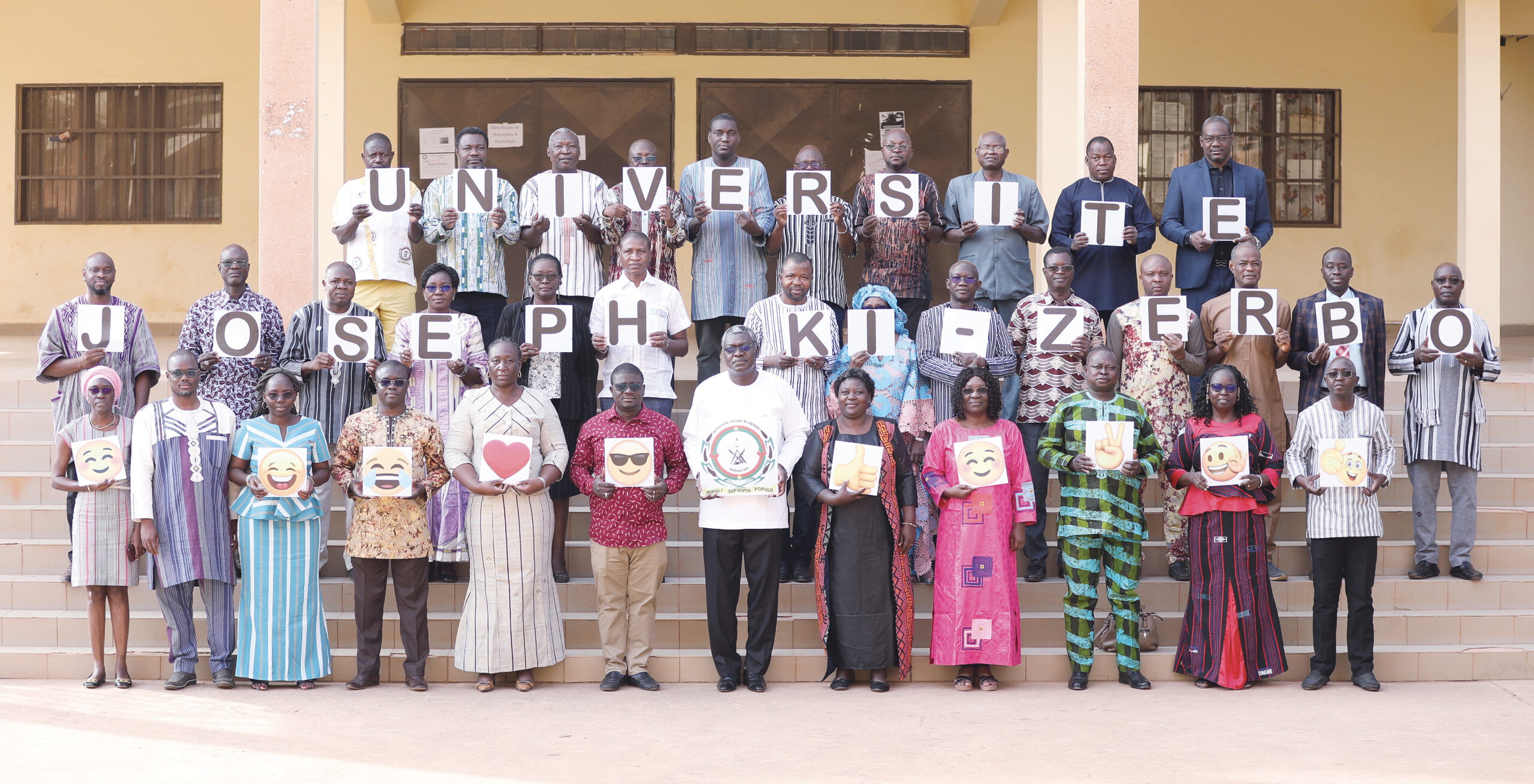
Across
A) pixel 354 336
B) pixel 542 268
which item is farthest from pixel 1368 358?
pixel 354 336

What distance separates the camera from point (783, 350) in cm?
752

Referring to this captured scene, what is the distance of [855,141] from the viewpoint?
12703 millimetres

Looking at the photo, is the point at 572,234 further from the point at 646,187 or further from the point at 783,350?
the point at 783,350

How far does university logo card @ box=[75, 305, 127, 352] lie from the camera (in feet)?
23.8

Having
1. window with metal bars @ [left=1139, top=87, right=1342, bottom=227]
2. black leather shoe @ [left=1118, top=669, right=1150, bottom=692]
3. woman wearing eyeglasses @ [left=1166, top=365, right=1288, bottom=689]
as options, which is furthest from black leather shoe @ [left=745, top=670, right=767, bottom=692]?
window with metal bars @ [left=1139, top=87, right=1342, bottom=227]

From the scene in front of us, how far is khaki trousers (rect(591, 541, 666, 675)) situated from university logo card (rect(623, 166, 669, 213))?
1.92 meters

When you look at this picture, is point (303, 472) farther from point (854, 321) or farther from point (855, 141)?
point (855, 141)

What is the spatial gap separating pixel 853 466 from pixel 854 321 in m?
0.82

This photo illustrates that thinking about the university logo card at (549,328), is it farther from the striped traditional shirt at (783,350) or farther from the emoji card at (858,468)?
the emoji card at (858,468)

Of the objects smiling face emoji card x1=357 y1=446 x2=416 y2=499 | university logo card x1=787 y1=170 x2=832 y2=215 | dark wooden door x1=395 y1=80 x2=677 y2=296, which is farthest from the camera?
dark wooden door x1=395 y1=80 x2=677 y2=296

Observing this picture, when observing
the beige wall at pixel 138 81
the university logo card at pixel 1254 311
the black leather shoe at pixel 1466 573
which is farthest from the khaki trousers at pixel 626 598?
the beige wall at pixel 138 81

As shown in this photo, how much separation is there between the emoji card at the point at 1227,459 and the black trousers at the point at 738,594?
218 cm

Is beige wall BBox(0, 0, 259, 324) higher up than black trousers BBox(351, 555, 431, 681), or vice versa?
beige wall BBox(0, 0, 259, 324)

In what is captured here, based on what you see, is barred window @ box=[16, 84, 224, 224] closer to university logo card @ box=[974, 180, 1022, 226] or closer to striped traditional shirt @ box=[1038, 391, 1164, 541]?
university logo card @ box=[974, 180, 1022, 226]
